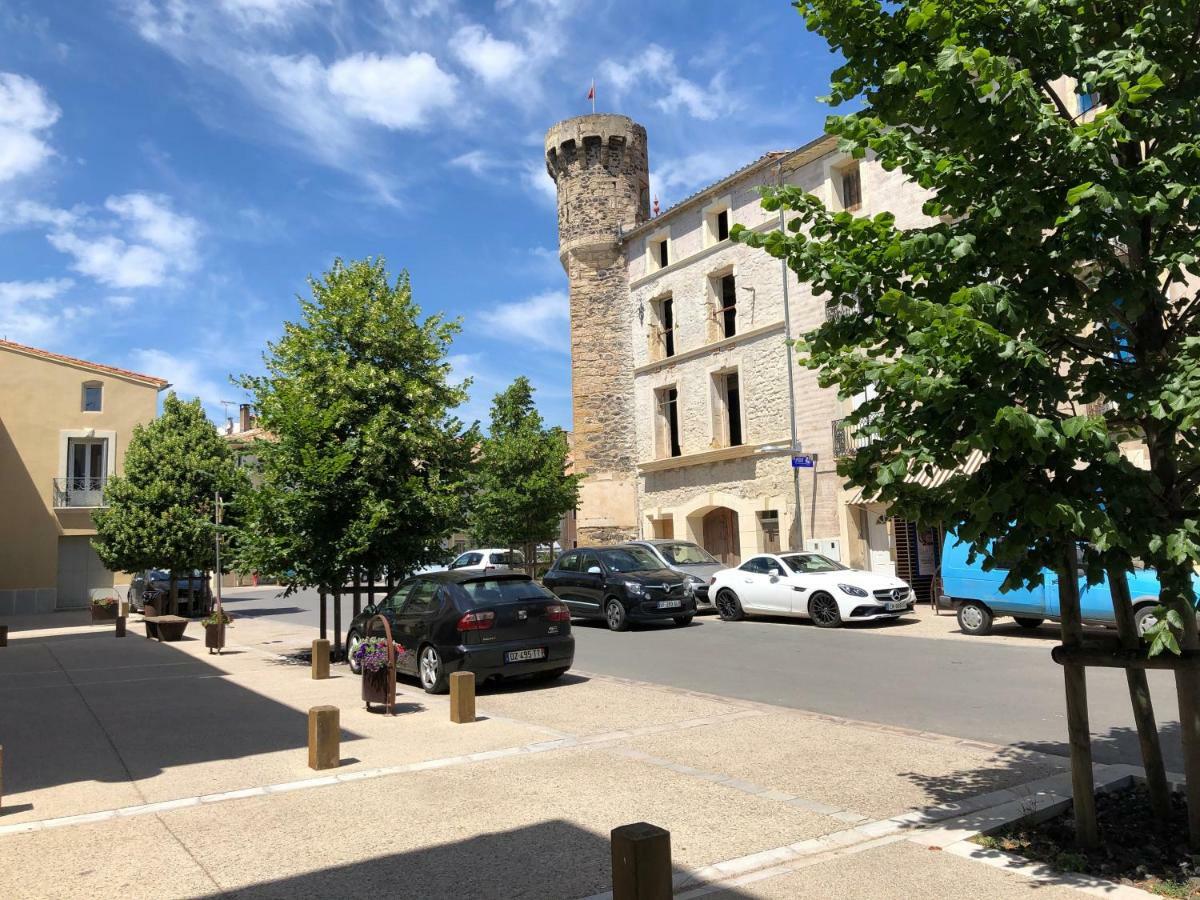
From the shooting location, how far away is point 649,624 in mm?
18844

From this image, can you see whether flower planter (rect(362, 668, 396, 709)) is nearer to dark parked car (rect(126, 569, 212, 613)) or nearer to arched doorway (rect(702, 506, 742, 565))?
arched doorway (rect(702, 506, 742, 565))

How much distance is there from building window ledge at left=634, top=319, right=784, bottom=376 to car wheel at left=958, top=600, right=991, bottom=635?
12062 millimetres

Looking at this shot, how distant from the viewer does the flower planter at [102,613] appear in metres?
26.4

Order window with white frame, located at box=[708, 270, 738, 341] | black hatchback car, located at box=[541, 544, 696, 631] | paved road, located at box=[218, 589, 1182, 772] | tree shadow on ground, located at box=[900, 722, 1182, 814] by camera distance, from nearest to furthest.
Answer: tree shadow on ground, located at box=[900, 722, 1182, 814] < paved road, located at box=[218, 589, 1182, 772] < black hatchback car, located at box=[541, 544, 696, 631] < window with white frame, located at box=[708, 270, 738, 341]

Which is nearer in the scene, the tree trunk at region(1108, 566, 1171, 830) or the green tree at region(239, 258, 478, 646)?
the tree trunk at region(1108, 566, 1171, 830)

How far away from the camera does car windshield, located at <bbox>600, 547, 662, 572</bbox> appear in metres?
18.9

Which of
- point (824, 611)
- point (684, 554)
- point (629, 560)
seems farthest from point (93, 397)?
point (824, 611)

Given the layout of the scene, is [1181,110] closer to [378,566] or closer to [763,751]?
[763,751]

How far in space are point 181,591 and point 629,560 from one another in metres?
16.4

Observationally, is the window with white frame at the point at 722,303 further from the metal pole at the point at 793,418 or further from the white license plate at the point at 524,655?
the white license plate at the point at 524,655

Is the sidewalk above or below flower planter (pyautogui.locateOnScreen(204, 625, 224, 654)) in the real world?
below

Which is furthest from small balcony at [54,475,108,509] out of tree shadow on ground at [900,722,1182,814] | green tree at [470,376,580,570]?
tree shadow on ground at [900,722,1182,814]

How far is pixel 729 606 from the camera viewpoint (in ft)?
63.2

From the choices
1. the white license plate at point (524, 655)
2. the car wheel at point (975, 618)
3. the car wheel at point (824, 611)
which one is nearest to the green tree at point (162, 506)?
the car wheel at point (824, 611)
